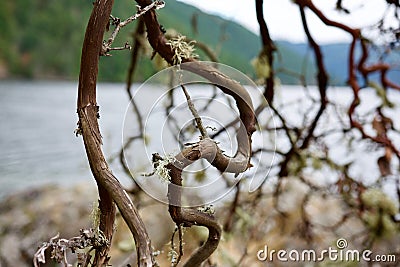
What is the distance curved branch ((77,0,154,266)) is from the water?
1.52 ft

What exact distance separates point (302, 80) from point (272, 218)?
0.35 m

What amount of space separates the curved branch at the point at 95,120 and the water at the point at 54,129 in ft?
1.52

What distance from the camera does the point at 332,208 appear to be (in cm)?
96

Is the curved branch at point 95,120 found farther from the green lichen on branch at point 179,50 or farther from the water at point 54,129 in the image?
the water at point 54,129

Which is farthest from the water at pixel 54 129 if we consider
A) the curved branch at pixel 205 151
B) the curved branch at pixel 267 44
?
the curved branch at pixel 205 151

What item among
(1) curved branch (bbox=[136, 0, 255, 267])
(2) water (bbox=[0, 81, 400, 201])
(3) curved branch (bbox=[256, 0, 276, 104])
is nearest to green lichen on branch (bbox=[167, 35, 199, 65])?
(1) curved branch (bbox=[136, 0, 255, 267])

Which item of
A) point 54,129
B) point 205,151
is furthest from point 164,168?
point 54,129

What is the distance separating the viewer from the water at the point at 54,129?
75 centimetres

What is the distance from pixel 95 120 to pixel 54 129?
1.06 m

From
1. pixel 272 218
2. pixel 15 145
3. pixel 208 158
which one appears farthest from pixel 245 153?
pixel 15 145

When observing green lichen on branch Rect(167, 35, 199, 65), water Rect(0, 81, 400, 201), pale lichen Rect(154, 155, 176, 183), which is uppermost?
green lichen on branch Rect(167, 35, 199, 65)

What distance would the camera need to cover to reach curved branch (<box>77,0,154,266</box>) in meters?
0.21

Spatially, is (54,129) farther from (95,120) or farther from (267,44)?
(95,120)

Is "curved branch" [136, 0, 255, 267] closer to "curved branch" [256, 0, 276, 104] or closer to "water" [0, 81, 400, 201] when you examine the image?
"curved branch" [256, 0, 276, 104]
